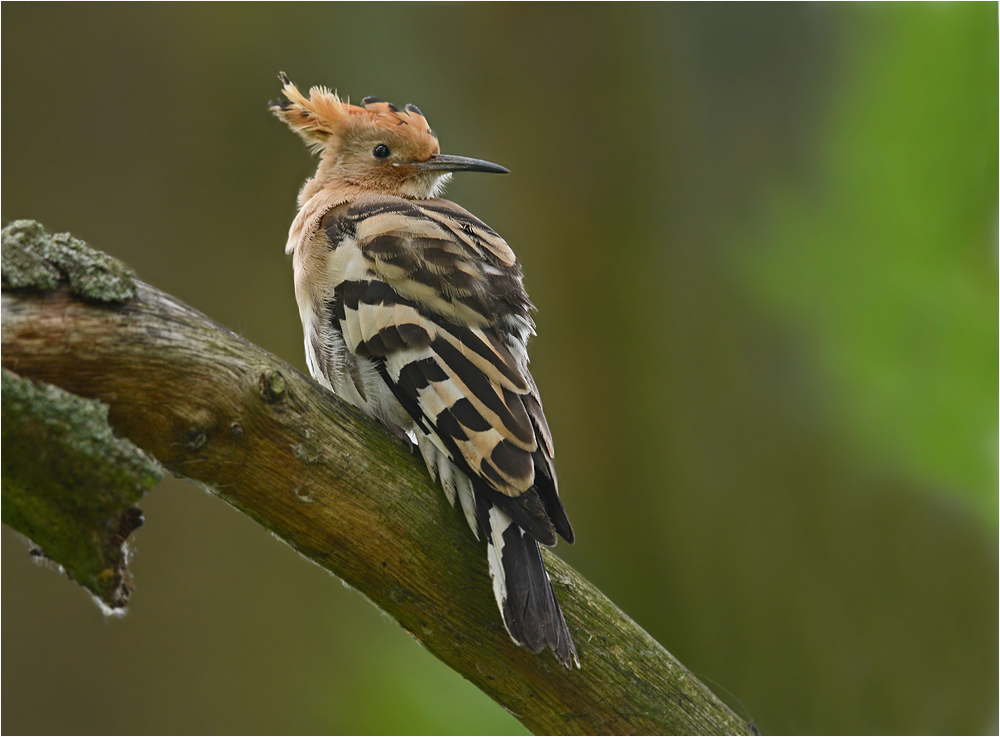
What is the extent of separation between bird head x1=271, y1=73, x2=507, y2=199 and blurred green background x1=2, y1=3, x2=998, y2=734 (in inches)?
38.3

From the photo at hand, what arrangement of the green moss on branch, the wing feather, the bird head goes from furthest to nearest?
1. the bird head
2. the wing feather
3. the green moss on branch

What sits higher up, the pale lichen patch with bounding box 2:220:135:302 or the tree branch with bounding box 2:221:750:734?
the pale lichen patch with bounding box 2:220:135:302

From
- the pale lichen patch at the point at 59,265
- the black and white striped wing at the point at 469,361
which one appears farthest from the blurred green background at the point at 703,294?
the pale lichen patch at the point at 59,265

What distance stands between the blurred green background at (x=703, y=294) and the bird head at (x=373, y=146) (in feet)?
3.19

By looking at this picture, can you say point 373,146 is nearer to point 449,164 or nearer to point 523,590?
point 449,164

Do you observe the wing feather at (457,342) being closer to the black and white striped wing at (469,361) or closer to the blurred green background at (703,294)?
the black and white striped wing at (469,361)

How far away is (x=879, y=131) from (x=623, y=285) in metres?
1.76

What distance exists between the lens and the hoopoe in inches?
69.1

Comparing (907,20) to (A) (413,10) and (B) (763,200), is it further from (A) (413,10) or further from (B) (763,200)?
(A) (413,10)

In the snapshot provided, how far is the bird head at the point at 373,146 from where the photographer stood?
2.99m

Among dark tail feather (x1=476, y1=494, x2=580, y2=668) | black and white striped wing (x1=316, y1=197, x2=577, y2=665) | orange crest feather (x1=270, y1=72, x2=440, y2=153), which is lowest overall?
dark tail feather (x1=476, y1=494, x2=580, y2=668)

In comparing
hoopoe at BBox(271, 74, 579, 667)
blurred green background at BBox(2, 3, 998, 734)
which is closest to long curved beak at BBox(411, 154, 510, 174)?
hoopoe at BBox(271, 74, 579, 667)

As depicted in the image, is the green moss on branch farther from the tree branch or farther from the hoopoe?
the hoopoe

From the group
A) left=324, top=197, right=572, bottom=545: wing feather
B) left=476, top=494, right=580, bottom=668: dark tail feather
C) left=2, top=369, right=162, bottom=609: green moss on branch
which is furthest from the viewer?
left=324, top=197, right=572, bottom=545: wing feather
